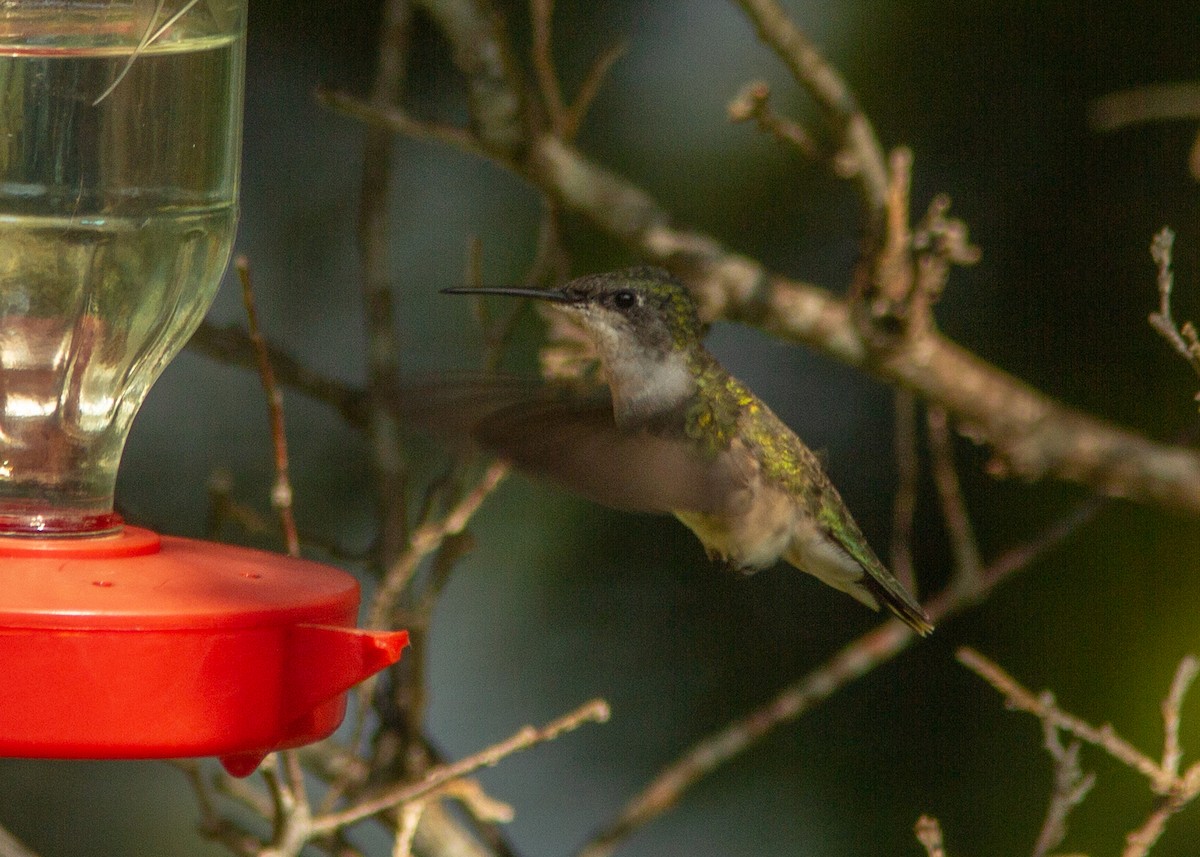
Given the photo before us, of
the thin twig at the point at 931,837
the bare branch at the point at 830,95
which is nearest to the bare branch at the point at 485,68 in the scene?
the bare branch at the point at 830,95

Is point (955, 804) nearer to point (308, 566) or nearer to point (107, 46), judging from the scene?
point (308, 566)

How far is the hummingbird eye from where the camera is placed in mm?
2467

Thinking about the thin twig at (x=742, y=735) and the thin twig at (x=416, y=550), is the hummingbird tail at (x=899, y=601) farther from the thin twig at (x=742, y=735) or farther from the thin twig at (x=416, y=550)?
the thin twig at (x=416, y=550)

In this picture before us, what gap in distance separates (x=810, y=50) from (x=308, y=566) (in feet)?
4.40

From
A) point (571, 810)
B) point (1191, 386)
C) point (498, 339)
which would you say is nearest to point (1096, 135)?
point (1191, 386)

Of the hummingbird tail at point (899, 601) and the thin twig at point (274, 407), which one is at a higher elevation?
the thin twig at point (274, 407)

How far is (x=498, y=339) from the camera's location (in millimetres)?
2930

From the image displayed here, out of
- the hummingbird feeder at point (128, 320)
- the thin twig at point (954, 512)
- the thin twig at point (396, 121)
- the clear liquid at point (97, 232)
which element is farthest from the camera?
the thin twig at point (954, 512)

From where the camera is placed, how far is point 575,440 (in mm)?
2168

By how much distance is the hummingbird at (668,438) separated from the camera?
2143mm

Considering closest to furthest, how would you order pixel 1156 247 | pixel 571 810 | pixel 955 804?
pixel 1156 247 → pixel 955 804 → pixel 571 810

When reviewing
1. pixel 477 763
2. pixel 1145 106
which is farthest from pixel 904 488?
pixel 477 763

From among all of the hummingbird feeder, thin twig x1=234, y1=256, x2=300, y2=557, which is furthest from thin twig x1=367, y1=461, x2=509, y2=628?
the hummingbird feeder

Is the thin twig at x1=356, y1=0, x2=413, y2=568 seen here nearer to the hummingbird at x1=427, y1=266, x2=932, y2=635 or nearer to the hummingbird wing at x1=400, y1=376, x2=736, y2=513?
the hummingbird at x1=427, y1=266, x2=932, y2=635
